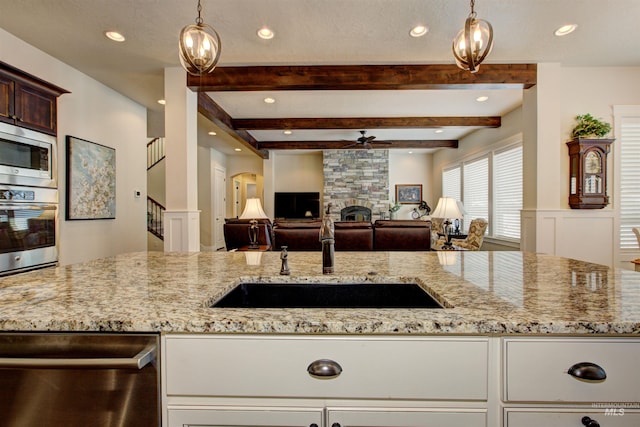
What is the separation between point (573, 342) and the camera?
0.73 m

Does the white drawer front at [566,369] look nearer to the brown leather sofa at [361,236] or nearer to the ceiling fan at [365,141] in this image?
the brown leather sofa at [361,236]

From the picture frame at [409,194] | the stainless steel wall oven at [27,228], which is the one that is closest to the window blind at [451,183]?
the picture frame at [409,194]

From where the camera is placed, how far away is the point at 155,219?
7.70 metres

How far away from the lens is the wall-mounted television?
862cm

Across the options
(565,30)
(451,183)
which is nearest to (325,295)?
(565,30)

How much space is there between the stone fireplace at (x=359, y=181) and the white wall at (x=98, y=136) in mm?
4534

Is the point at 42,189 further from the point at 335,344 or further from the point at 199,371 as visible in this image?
the point at 335,344

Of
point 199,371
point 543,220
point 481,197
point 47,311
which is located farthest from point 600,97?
point 47,311

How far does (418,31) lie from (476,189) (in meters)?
4.48

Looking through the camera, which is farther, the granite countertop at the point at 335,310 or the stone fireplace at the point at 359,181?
the stone fireplace at the point at 359,181

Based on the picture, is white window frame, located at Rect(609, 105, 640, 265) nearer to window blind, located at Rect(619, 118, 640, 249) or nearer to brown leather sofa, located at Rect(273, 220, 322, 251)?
window blind, located at Rect(619, 118, 640, 249)

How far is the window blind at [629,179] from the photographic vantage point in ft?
12.3

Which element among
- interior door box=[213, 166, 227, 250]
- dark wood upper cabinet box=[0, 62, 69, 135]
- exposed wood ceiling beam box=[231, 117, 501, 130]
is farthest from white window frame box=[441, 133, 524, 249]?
interior door box=[213, 166, 227, 250]

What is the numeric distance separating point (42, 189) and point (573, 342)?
12.9ft
